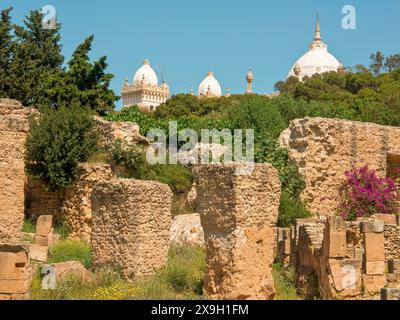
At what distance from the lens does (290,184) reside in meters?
16.4

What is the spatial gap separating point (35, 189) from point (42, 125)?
5.20 feet

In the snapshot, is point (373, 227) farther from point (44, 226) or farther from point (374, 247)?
point (44, 226)

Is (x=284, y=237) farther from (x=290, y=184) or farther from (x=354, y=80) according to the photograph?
(x=354, y=80)

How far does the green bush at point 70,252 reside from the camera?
1248cm

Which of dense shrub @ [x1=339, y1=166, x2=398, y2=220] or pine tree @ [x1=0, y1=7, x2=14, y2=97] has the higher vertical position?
pine tree @ [x1=0, y1=7, x2=14, y2=97]

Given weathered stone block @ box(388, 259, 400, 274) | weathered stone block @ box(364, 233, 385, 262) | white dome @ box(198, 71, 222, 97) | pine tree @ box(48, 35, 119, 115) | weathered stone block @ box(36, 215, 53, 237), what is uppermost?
white dome @ box(198, 71, 222, 97)

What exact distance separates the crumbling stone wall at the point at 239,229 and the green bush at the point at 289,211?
19.2ft

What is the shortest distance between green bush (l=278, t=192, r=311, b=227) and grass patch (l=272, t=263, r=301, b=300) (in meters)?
3.46

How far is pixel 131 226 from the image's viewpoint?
1077 centimetres

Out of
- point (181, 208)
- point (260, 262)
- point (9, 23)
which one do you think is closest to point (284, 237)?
point (260, 262)

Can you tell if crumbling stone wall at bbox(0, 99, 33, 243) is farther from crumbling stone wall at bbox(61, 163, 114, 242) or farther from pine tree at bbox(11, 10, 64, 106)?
pine tree at bbox(11, 10, 64, 106)

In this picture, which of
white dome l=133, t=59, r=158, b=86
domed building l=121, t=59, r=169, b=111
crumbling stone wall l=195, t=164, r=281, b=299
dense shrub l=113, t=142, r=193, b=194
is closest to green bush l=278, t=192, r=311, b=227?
dense shrub l=113, t=142, r=193, b=194

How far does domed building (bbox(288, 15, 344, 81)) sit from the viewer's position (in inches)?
2761

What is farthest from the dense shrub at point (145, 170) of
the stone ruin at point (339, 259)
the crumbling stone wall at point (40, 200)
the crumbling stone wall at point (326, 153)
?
the stone ruin at point (339, 259)
